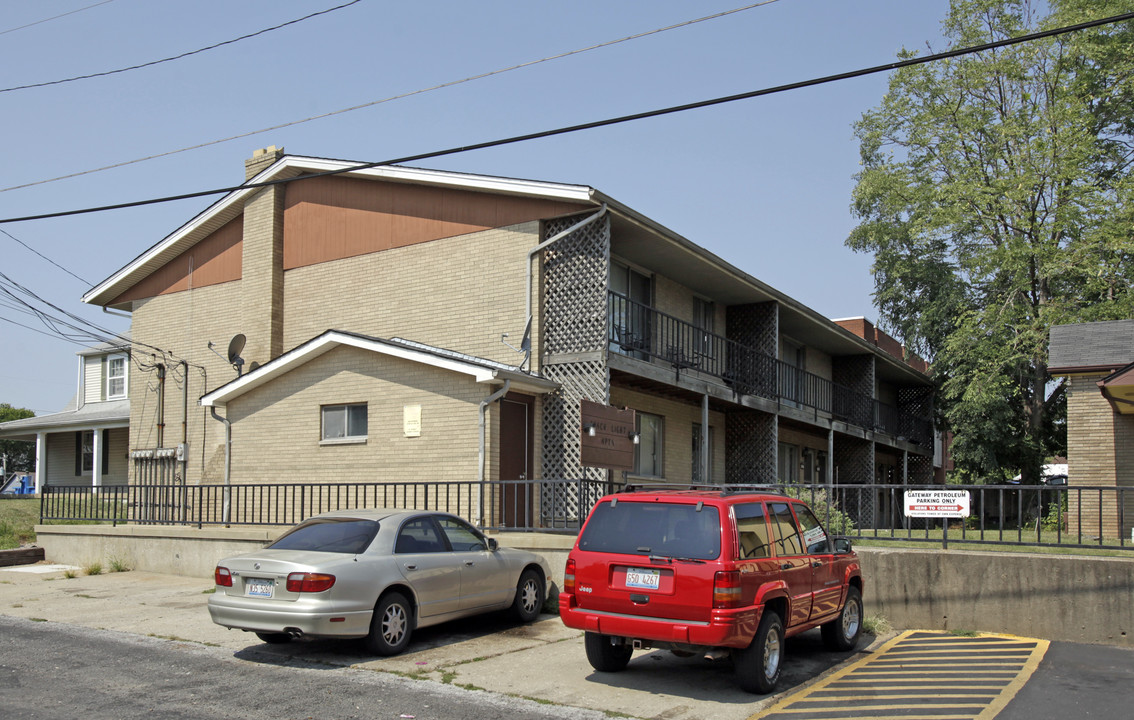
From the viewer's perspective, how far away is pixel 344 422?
1731 centimetres

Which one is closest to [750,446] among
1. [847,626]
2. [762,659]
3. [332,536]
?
[847,626]

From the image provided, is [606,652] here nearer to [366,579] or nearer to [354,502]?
[366,579]

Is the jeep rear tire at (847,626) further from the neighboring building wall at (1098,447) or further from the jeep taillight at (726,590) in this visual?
the neighboring building wall at (1098,447)

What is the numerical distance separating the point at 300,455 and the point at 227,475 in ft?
5.77

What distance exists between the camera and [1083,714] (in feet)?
25.0

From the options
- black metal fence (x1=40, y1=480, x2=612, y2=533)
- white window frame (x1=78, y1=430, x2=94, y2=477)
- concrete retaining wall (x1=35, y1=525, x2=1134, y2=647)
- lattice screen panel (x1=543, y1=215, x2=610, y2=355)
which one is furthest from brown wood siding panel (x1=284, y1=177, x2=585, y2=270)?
white window frame (x1=78, y1=430, x2=94, y2=477)

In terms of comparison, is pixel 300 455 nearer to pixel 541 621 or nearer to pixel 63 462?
pixel 541 621

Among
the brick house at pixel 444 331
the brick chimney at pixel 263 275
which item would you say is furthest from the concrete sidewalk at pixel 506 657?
the brick chimney at pixel 263 275

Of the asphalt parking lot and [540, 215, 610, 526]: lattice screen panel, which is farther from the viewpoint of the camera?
[540, 215, 610, 526]: lattice screen panel

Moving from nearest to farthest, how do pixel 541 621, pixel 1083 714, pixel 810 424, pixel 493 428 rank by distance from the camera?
1. pixel 1083 714
2. pixel 541 621
3. pixel 493 428
4. pixel 810 424

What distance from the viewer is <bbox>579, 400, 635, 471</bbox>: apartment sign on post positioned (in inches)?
505

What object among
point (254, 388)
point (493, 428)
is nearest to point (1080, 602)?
point (493, 428)

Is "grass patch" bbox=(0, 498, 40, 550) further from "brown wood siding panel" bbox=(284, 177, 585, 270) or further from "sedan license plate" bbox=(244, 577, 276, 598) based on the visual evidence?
"sedan license plate" bbox=(244, 577, 276, 598)

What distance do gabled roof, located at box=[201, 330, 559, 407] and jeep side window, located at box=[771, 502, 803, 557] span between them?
669cm
